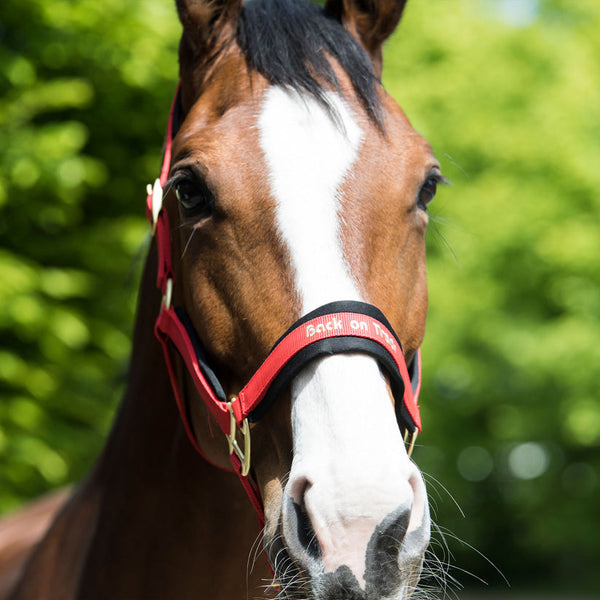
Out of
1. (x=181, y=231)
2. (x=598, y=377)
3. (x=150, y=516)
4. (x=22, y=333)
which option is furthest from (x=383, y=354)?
(x=598, y=377)

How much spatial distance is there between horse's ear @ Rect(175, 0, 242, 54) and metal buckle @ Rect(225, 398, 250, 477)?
42.8 inches

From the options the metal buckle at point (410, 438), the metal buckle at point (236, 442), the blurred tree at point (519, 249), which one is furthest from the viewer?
the blurred tree at point (519, 249)

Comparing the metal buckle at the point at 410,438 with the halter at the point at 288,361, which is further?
the metal buckle at the point at 410,438

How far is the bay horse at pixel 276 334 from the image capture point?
1430 mm

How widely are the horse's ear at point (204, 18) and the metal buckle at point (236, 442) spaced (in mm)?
1086

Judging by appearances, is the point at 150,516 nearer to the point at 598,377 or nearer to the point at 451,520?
the point at 598,377

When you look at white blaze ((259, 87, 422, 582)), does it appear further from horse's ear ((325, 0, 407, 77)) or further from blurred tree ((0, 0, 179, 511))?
blurred tree ((0, 0, 179, 511))

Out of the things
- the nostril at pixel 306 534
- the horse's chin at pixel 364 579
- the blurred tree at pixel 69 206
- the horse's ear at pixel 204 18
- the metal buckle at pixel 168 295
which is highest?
the horse's ear at pixel 204 18

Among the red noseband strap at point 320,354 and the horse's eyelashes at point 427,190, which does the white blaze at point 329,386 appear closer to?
the red noseband strap at point 320,354

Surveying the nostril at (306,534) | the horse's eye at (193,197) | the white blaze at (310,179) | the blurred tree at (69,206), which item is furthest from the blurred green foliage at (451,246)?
the horse's eye at (193,197)

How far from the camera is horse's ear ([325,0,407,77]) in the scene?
222 centimetres

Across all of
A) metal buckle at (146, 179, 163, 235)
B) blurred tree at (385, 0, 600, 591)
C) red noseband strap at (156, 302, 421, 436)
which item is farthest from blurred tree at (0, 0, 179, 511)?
blurred tree at (385, 0, 600, 591)

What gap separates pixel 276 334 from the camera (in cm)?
163

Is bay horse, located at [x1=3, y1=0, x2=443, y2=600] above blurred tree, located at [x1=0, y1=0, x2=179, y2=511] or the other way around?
above
